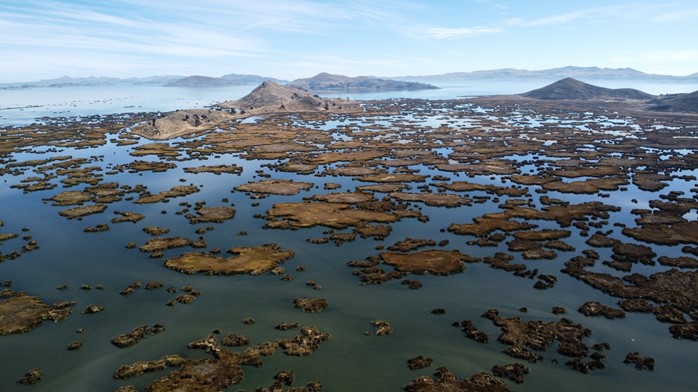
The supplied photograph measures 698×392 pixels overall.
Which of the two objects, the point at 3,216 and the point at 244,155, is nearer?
the point at 3,216

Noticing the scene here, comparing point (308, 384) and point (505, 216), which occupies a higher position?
point (505, 216)

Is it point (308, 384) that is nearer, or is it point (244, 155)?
point (308, 384)

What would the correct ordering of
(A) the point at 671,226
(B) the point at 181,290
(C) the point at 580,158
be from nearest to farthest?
1. (B) the point at 181,290
2. (A) the point at 671,226
3. (C) the point at 580,158

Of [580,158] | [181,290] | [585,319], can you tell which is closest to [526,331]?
[585,319]

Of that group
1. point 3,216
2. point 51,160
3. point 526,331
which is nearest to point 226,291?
point 526,331

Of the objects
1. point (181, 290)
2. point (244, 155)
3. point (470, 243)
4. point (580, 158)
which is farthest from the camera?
point (244, 155)

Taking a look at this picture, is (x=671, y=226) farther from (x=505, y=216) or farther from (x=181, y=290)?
(x=181, y=290)

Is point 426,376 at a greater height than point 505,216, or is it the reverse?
point 505,216

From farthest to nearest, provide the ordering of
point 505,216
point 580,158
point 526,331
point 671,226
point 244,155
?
point 244,155 < point 580,158 < point 505,216 < point 671,226 < point 526,331

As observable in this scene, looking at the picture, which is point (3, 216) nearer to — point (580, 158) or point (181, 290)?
point (181, 290)
